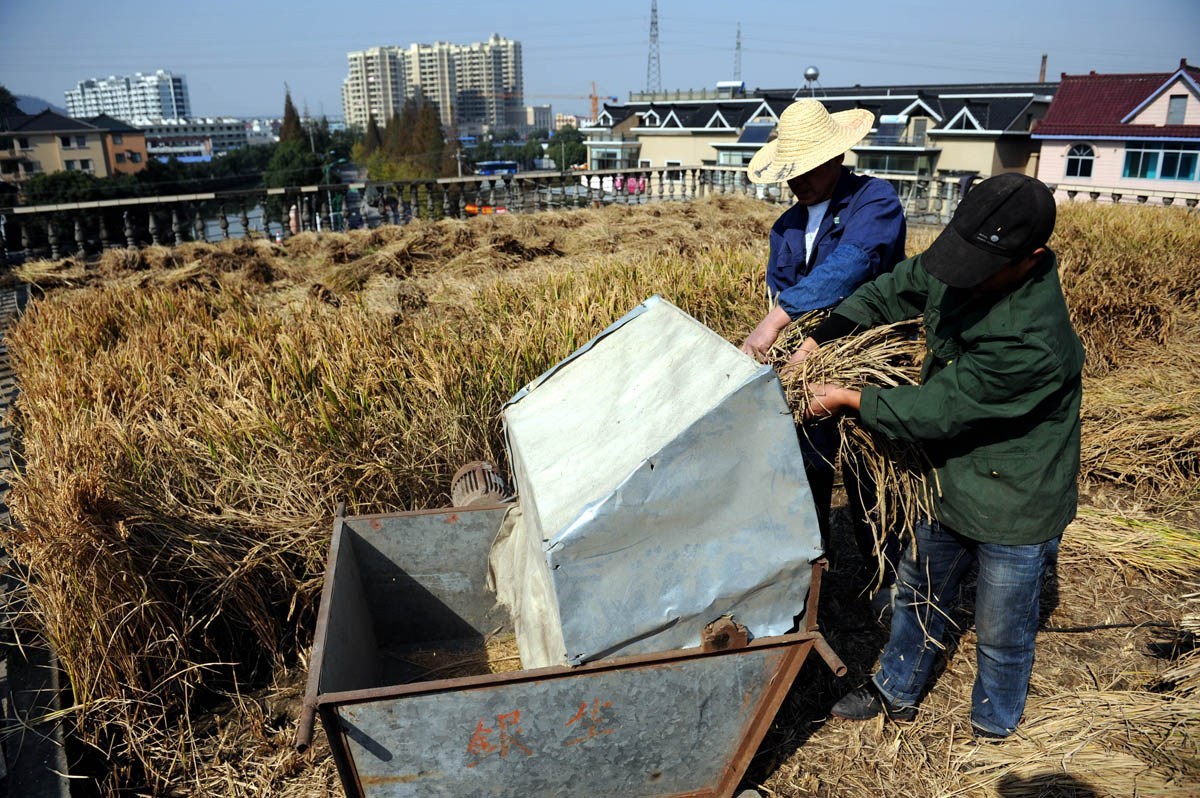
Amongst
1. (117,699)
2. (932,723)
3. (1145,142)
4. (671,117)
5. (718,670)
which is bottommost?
(932,723)

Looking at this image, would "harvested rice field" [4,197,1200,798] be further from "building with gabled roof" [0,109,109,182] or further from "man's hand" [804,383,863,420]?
"building with gabled roof" [0,109,109,182]

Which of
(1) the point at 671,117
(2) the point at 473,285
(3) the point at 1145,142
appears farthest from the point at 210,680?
Answer: (1) the point at 671,117

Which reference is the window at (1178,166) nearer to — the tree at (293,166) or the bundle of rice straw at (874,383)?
the bundle of rice straw at (874,383)

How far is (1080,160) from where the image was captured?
30.3m

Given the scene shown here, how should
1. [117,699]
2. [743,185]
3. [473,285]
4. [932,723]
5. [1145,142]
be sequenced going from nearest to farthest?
[117,699], [932,723], [473,285], [743,185], [1145,142]

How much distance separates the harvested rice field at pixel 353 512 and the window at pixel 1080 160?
99.8ft

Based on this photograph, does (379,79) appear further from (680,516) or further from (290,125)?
(680,516)

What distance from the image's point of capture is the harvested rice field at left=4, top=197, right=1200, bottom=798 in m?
2.17

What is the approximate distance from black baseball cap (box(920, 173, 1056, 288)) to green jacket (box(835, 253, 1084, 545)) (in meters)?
0.14

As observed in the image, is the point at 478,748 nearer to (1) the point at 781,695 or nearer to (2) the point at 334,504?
(1) the point at 781,695

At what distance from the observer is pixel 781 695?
185 centimetres

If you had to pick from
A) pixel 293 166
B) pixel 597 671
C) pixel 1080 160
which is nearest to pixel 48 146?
pixel 293 166

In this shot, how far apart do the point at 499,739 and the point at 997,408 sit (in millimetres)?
1390

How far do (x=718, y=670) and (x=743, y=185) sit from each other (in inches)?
633
